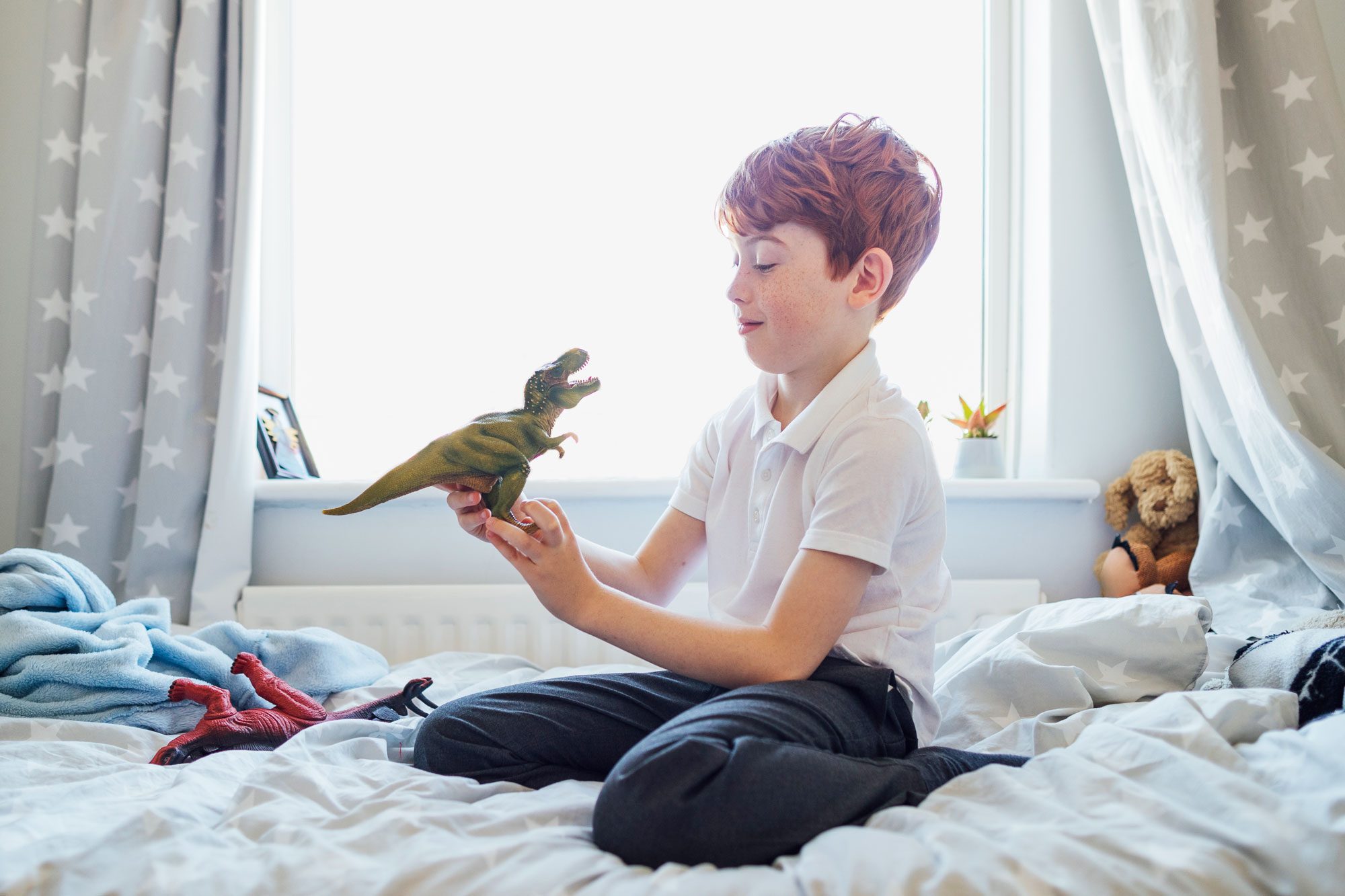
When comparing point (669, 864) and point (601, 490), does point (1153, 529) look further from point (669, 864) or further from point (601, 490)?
point (669, 864)

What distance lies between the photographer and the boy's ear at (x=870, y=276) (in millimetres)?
1078

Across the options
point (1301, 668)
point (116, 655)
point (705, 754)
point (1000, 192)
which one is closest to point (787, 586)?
point (705, 754)

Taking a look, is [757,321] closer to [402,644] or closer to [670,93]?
[402,644]

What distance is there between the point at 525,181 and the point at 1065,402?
1.21 meters

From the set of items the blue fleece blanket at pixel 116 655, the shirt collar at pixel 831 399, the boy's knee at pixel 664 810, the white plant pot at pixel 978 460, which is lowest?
the blue fleece blanket at pixel 116 655

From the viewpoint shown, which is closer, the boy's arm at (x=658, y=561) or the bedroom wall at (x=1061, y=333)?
the boy's arm at (x=658, y=561)

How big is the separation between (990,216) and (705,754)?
1.61 m

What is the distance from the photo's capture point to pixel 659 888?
0.64 metres

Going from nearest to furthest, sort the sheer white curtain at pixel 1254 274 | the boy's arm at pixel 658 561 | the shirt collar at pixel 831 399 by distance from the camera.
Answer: the shirt collar at pixel 831 399
the boy's arm at pixel 658 561
the sheer white curtain at pixel 1254 274

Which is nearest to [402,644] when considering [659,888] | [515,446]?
[515,446]

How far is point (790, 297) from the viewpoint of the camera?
3.47 ft

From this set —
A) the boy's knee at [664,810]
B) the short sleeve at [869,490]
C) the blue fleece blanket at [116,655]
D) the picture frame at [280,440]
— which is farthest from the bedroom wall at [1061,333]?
the boy's knee at [664,810]

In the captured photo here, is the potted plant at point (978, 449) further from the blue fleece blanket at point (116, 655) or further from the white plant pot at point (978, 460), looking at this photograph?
the blue fleece blanket at point (116, 655)

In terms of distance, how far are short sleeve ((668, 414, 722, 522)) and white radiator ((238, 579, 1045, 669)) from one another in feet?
1.55
